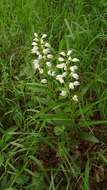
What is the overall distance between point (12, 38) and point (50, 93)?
934 millimetres

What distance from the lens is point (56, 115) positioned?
8.21 ft

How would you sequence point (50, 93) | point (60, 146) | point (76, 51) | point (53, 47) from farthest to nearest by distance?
point (53, 47)
point (76, 51)
point (50, 93)
point (60, 146)

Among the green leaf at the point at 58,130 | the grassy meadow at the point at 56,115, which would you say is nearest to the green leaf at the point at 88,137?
A: the grassy meadow at the point at 56,115

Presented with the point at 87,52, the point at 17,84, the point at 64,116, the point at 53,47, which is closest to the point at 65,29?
the point at 53,47

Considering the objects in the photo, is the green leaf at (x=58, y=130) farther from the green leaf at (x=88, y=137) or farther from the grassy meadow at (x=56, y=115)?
the green leaf at (x=88, y=137)

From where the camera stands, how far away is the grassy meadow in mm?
2459

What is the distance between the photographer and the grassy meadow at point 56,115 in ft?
8.07

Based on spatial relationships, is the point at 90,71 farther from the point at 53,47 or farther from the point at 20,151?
the point at 20,151

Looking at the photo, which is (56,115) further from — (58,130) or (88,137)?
(88,137)

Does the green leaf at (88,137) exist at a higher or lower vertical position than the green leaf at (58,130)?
lower

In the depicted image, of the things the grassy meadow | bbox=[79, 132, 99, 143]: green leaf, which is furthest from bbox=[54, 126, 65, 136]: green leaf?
bbox=[79, 132, 99, 143]: green leaf

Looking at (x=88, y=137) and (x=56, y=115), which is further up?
(x=56, y=115)

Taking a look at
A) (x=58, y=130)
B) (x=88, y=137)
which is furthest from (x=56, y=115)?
(x=88, y=137)

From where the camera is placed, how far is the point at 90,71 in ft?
9.61
